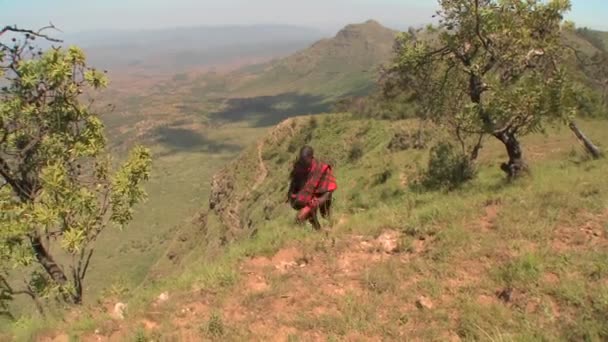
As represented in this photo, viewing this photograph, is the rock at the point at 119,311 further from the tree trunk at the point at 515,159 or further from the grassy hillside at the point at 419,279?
the tree trunk at the point at 515,159

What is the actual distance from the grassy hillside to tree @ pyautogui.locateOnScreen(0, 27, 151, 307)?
2350mm

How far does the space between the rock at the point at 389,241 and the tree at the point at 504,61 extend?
5.32 meters

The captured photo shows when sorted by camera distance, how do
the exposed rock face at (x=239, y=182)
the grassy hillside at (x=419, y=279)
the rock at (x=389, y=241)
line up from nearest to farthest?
the grassy hillside at (x=419, y=279) < the rock at (x=389, y=241) < the exposed rock face at (x=239, y=182)

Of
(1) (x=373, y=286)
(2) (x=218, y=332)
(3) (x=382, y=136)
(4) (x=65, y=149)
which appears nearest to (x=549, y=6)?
(1) (x=373, y=286)

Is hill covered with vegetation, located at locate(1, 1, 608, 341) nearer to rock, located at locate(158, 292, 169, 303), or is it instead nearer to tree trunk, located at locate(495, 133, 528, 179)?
rock, located at locate(158, 292, 169, 303)

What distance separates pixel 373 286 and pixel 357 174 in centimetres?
1901

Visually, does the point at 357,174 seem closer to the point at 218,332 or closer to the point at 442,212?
the point at 442,212

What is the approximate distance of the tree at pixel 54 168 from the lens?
9.79 m

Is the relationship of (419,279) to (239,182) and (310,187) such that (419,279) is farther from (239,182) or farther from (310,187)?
(239,182)

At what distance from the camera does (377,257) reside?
9031 mm

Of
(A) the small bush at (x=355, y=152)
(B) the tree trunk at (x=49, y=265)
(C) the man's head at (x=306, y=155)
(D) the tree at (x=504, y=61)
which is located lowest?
(A) the small bush at (x=355, y=152)

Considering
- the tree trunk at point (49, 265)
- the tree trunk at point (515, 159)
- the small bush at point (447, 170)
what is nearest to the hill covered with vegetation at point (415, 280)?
the small bush at point (447, 170)

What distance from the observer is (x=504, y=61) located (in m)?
13.8

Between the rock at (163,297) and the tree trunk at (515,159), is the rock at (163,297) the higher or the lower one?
the lower one
